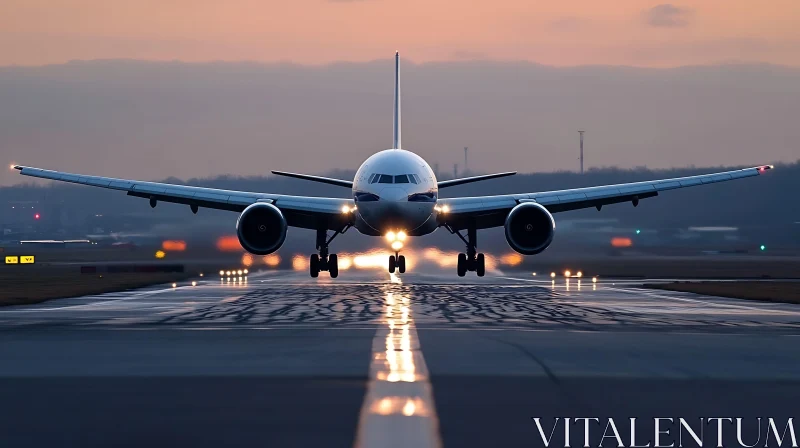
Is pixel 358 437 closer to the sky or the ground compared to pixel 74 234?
A: closer to the ground

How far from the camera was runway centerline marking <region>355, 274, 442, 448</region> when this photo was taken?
12.6 m

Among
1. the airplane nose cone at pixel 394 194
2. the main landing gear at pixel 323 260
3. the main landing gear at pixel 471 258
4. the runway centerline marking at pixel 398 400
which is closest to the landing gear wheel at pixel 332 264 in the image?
the main landing gear at pixel 323 260

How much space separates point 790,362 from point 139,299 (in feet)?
86.5

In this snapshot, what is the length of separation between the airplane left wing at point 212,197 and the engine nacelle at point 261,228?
2.45 m

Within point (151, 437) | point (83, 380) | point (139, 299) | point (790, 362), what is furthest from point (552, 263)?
point (151, 437)

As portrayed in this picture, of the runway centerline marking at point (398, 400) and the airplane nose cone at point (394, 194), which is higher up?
the airplane nose cone at point (394, 194)

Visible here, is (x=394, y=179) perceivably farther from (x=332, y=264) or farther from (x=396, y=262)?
(x=396, y=262)

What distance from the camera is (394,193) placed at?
43469 mm

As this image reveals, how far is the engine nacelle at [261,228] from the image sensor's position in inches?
1778

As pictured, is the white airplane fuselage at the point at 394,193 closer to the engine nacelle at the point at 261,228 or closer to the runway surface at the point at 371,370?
the engine nacelle at the point at 261,228

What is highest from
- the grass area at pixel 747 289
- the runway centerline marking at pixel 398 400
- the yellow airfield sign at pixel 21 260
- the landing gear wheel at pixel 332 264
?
the yellow airfield sign at pixel 21 260

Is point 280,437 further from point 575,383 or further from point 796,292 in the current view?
point 796,292

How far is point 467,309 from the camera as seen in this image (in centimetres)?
3503

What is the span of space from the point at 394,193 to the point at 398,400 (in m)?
28.3
